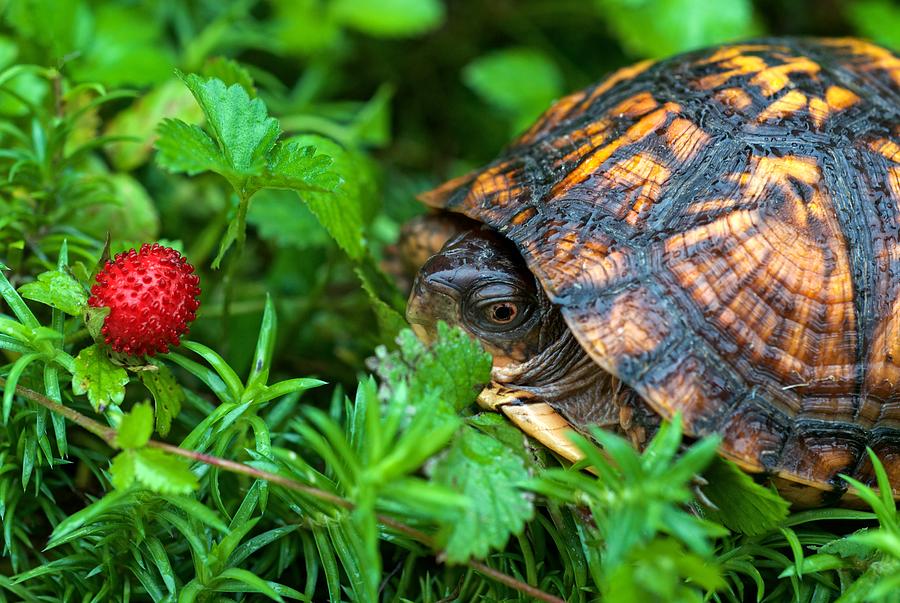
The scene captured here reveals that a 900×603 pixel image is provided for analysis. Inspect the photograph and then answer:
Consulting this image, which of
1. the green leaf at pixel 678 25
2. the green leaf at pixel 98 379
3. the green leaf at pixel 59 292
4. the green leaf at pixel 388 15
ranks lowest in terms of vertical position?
the green leaf at pixel 98 379

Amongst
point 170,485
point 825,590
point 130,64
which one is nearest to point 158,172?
point 130,64

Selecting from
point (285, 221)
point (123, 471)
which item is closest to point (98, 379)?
point (123, 471)

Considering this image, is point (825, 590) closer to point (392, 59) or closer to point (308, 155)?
point (308, 155)

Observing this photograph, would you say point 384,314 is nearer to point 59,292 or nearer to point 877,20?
point 59,292

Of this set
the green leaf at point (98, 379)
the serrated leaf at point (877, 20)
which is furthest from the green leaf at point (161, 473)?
the serrated leaf at point (877, 20)

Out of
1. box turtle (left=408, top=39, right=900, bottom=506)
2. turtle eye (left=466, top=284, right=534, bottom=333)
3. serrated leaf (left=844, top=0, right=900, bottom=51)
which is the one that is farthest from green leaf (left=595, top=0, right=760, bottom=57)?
turtle eye (left=466, top=284, right=534, bottom=333)

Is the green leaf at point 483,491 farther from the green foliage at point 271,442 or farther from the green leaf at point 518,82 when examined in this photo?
the green leaf at point 518,82
